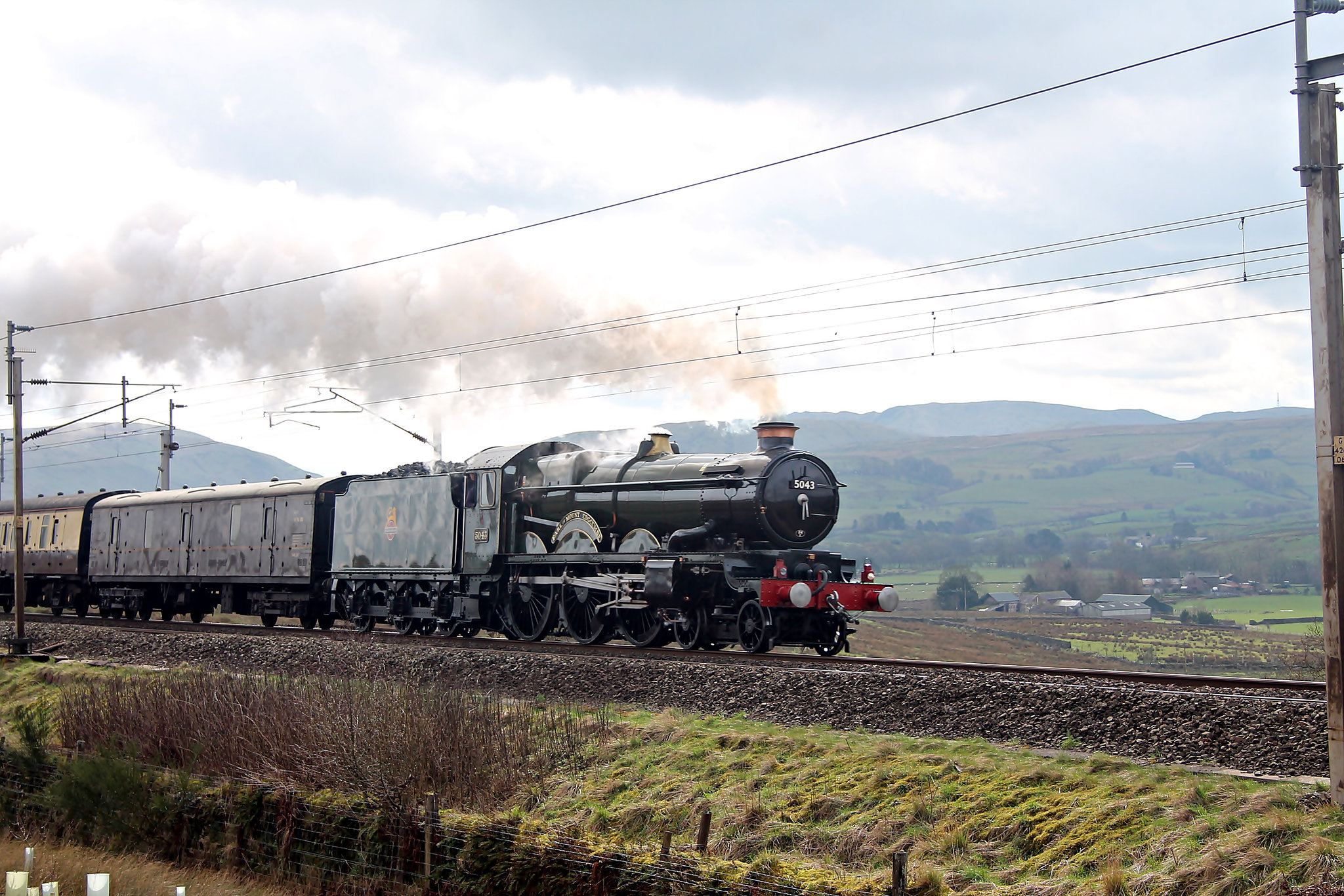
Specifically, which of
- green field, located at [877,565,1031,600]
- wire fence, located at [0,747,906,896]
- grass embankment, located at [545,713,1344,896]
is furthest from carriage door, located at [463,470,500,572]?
green field, located at [877,565,1031,600]

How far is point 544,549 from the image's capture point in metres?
22.5

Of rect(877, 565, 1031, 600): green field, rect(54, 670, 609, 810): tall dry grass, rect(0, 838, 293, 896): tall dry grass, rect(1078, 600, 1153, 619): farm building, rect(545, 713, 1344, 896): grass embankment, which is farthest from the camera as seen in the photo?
rect(877, 565, 1031, 600): green field

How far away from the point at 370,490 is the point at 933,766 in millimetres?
18545

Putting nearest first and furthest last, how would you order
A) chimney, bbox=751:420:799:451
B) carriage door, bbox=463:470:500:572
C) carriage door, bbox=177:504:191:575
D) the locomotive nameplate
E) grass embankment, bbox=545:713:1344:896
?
1. grass embankment, bbox=545:713:1344:896
2. chimney, bbox=751:420:799:451
3. the locomotive nameplate
4. carriage door, bbox=463:470:500:572
5. carriage door, bbox=177:504:191:575

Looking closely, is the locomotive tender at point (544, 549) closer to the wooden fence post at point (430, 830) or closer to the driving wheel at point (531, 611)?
the driving wheel at point (531, 611)

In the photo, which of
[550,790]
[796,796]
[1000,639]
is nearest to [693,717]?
[550,790]

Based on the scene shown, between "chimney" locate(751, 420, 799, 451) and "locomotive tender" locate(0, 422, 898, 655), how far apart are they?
33mm

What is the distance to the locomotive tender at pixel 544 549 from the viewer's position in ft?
63.1

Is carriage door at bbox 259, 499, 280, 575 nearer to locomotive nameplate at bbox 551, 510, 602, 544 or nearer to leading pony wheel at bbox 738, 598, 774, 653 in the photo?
locomotive nameplate at bbox 551, 510, 602, 544

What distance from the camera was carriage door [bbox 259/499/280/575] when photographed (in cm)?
2933

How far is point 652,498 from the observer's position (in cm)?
2058

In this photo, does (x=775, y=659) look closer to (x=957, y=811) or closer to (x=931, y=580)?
(x=957, y=811)

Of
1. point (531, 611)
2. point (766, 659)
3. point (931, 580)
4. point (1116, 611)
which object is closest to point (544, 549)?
point (531, 611)

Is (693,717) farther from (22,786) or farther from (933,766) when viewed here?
(22,786)
